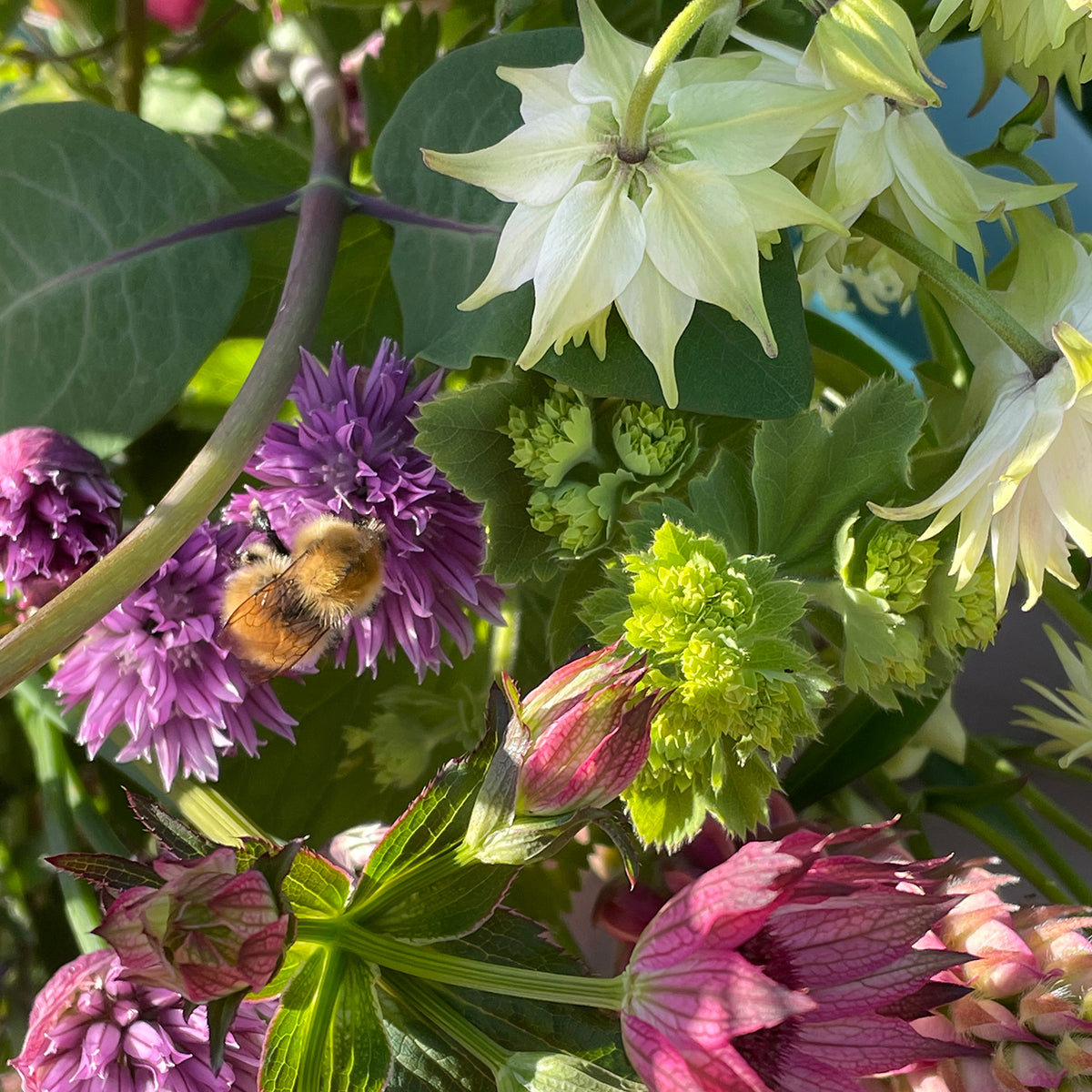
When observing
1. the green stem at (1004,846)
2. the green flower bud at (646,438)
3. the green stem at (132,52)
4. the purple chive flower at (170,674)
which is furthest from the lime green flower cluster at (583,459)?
the green stem at (132,52)

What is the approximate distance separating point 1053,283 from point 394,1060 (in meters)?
0.26

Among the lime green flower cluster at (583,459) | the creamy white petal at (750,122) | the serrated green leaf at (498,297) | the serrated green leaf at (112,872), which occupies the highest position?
the creamy white petal at (750,122)

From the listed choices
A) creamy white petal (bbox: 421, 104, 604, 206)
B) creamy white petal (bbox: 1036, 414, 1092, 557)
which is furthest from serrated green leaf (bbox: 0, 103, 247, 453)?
creamy white petal (bbox: 1036, 414, 1092, 557)

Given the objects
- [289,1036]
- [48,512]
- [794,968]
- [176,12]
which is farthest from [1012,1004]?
[176,12]

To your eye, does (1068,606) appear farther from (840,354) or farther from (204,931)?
(204,931)

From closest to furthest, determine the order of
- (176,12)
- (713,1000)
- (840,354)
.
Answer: (713,1000)
(840,354)
(176,12)

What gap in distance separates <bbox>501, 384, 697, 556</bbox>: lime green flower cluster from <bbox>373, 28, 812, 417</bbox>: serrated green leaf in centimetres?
1

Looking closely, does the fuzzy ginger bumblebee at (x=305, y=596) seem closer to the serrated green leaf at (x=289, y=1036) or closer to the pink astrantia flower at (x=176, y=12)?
the serrated green leaf at (x=289, y=1036)

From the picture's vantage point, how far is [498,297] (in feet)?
1.00

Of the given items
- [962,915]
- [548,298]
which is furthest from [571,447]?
[962,915]

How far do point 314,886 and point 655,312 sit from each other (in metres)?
0.16

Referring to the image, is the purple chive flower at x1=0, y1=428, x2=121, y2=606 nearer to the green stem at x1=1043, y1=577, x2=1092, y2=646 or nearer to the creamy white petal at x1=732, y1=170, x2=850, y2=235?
the creamy white petal at x1=732, y1=170, x2=850, y2=235

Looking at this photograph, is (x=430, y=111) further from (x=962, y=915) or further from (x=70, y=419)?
(x=962, y=915)

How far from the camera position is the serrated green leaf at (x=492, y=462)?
0.30 meters
